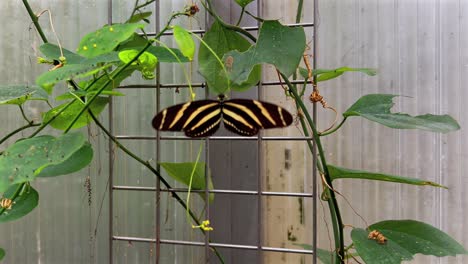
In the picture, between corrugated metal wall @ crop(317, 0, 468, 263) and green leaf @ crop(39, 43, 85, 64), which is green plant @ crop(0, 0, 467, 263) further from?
corrugated metal wall @ crop(317, 0, 468, 263)

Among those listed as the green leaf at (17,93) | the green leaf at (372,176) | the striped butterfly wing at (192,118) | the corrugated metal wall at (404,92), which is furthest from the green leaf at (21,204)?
the corrugated metal wall at (404,92)

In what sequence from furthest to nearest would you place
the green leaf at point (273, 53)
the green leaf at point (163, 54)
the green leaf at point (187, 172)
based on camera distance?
the green leaf at point (187, 172)
the green leaf at point (163, 54)
the green leaf at point (273, 53)

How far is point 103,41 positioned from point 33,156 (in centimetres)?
19

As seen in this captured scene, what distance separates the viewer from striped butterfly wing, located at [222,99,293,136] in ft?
1.83

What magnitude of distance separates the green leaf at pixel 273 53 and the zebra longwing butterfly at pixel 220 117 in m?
0.07

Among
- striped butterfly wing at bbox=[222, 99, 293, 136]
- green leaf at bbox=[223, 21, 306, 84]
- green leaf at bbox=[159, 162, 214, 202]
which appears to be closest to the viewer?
striped butterfly wing at bbox=[222, 99, 293, 136]

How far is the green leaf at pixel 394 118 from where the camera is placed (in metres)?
0.81

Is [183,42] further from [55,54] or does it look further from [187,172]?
[187,172]

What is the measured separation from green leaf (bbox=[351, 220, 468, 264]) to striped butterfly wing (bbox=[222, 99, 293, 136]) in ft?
1.19

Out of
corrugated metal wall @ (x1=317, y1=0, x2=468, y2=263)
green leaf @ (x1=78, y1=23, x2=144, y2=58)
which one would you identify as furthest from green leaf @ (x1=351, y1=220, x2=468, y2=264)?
green leaf @ (x1=78, y1=23, x2=144, y2=58)

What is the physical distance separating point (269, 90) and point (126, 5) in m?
0.42

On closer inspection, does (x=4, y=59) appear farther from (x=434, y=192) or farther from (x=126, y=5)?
(x=434, y=192)

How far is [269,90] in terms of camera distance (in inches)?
49.4

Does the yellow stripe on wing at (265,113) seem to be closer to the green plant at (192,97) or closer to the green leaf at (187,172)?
the green plant at (192,97)
